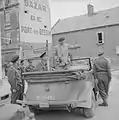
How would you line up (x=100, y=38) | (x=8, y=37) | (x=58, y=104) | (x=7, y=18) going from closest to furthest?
(x=58, y=104), (x=8, y=37), (x=7, y=18), (x=100, y=38)

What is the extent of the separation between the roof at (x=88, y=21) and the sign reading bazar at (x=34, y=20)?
212 inches

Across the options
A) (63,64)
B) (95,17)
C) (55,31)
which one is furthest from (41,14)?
(63,64)

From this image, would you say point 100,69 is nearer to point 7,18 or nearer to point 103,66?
point 103,66

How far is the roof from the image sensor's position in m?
30.5

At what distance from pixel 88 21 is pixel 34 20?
10034 mm

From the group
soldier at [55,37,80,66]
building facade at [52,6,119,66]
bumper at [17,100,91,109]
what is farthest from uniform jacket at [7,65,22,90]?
building facade at [52,6,119,66]

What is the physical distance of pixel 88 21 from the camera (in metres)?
32.4

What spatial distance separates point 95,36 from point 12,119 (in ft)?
88.6

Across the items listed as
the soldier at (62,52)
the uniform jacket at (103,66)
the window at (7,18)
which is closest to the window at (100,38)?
the window at (7,18)

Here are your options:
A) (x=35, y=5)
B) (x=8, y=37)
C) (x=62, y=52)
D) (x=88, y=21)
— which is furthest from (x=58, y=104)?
(x=88, y=21)

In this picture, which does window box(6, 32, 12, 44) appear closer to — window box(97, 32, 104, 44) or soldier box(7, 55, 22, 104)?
window box(97, 32, 104, 44)

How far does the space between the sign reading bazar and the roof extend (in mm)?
5388

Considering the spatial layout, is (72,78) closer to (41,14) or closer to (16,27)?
(16,27)

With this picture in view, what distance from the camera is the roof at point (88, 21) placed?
30.5m
